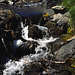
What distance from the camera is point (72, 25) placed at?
8703 mm

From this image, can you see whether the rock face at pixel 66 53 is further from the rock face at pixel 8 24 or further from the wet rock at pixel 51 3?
the wet rock at pixel 51 3

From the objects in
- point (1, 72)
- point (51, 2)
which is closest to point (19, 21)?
point (1, 72)

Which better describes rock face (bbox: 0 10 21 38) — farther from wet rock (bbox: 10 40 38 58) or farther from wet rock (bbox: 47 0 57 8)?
wet rock (bbox: 47 0 57 8)

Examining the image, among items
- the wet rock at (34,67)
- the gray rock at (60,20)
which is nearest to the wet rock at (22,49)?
the wet rock at (34,67)

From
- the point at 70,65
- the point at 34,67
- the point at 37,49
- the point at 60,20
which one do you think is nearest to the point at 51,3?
the point at 60,20

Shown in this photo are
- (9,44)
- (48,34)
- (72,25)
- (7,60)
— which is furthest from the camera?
(48,34)

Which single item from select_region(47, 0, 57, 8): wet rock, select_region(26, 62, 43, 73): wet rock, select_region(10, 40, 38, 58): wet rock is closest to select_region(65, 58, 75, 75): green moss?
select_region(26, 62, 43, 73): wet rock

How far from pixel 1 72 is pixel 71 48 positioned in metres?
4.66

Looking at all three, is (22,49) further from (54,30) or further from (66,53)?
(54,30)

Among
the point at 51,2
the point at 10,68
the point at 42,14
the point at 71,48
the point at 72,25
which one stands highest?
the point at 51,2

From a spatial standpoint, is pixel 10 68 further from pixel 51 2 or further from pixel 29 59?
pixel 51 2

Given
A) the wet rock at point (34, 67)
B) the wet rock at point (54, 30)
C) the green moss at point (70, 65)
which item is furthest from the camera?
the wet rock at point (54, 30)

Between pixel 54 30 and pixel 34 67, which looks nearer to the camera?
pixel 34 67

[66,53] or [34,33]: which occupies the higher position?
[34,33]
